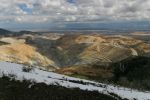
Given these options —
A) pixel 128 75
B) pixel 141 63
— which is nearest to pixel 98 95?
pixel 128 75

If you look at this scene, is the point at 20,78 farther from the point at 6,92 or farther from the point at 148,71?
the point at 148,71

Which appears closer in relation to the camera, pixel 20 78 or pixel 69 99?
pixel 69 99

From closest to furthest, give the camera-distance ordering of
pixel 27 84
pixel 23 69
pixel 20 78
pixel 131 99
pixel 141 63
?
pixel 27 84, pixel 20 78, pixel 131 99, pixel 23 69, pixel 141 63

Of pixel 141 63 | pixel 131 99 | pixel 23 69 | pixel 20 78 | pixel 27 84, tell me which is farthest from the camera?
pixel 141 63

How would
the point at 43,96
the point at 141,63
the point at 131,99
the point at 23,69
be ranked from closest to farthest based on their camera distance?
the point at 43,96, the point at 131,99, the point at 23,69, the point at 141,63

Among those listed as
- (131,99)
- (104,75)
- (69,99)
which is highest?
(69,99)

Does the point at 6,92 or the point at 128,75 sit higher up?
the point at 6,92

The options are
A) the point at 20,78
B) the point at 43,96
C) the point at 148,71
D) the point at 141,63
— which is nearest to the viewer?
the point at 43,96

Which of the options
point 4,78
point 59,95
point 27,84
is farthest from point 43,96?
point 4,78

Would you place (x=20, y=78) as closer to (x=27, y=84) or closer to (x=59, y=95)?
(x=27, y=84)
